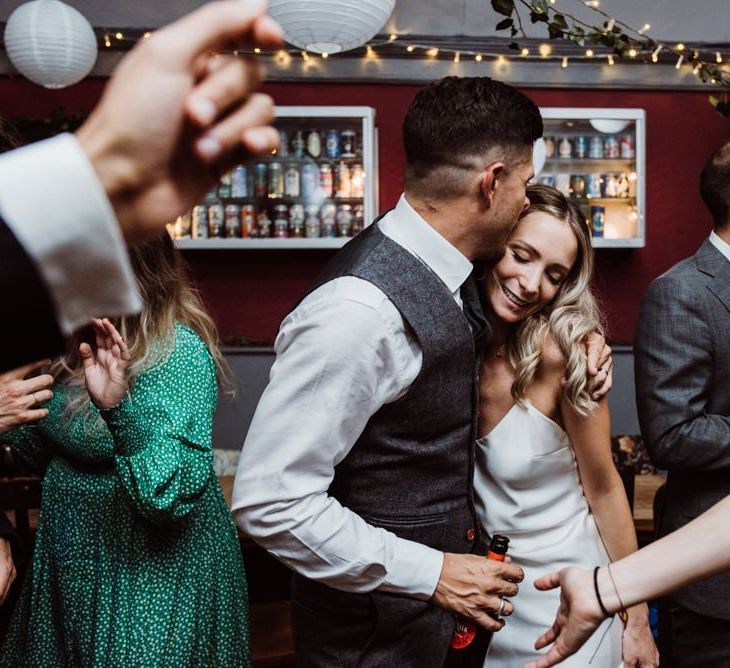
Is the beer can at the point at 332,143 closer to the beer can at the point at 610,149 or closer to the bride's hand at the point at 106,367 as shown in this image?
the beer can at the point at 610,149

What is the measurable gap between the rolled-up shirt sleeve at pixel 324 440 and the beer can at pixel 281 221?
3729mm

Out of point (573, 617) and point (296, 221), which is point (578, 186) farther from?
point (573, 617)

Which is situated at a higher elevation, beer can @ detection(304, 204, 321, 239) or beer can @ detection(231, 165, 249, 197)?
beer can @ detection(231, 165, 249, 197)

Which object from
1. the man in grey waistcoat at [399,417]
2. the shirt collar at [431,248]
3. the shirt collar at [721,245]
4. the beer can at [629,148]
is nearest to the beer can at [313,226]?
the beer can at [629,148]

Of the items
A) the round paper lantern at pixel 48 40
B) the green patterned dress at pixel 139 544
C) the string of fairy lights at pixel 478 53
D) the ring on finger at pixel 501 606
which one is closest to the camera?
the ring on finger at pixel 501 606

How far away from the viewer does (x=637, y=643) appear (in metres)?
1.78

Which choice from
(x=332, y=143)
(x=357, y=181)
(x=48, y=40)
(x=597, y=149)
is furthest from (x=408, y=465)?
(x=597, y=149)

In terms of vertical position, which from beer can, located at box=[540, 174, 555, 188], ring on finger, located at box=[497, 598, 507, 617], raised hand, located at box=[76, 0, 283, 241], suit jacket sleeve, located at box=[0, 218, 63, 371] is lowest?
ring on finger, located at box=[497, 598, 507, 617]

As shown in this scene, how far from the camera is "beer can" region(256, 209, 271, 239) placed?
16.7ft

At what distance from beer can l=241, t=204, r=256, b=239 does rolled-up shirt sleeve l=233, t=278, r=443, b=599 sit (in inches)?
148

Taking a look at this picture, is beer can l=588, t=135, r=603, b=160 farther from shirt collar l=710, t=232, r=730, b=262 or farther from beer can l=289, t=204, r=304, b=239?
shirt collar l=710, t=232, r=730, b=262

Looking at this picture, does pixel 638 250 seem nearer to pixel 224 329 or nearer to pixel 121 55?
pixel 224 329

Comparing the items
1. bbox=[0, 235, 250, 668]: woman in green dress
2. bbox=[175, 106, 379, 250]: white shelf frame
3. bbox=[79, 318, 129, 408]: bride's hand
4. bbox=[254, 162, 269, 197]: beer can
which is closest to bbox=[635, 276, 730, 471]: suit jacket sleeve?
bbox=[0, 235, 250, 668]: woman in green dress

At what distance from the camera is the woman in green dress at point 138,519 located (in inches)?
61.7
